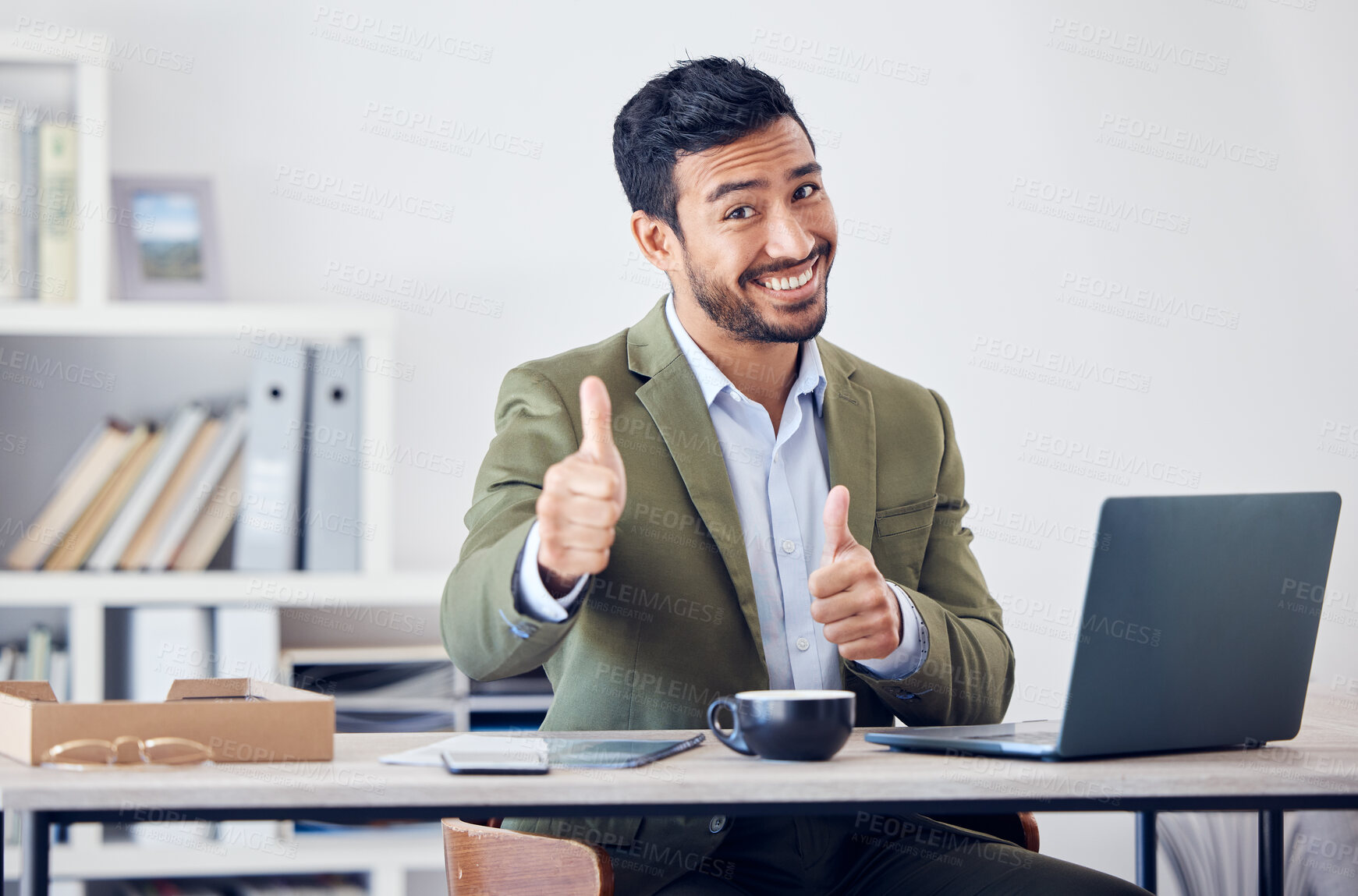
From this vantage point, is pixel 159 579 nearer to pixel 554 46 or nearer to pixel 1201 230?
pixel 554 46

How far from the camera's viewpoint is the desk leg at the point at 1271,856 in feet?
4.48

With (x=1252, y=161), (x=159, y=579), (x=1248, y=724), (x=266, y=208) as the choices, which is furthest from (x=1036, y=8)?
(x=159, y=579)

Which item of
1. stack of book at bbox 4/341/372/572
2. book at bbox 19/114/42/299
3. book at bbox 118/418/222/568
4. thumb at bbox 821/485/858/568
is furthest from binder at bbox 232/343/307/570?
thumb at bbox 821/485/858/568

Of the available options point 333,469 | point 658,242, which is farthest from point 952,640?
point 333,469

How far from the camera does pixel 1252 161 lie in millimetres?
2734

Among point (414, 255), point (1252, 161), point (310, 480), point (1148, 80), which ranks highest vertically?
point (1148, 80)

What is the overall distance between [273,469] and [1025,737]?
5.31 ft

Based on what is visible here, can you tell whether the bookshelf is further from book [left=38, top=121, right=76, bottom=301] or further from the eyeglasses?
the eyeglasses

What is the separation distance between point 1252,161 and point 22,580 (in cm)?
274

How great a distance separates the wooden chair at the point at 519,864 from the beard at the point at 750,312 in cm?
76

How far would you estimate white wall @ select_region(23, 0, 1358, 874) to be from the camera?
103 inches

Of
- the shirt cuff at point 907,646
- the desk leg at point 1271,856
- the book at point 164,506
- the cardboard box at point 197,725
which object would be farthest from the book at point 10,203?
the desk leg at point 1271,856

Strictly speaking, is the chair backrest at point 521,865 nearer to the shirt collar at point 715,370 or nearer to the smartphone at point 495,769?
the smartphone at point 495,769

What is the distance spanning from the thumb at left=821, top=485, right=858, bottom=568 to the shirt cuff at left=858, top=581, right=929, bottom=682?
0.09 meters
